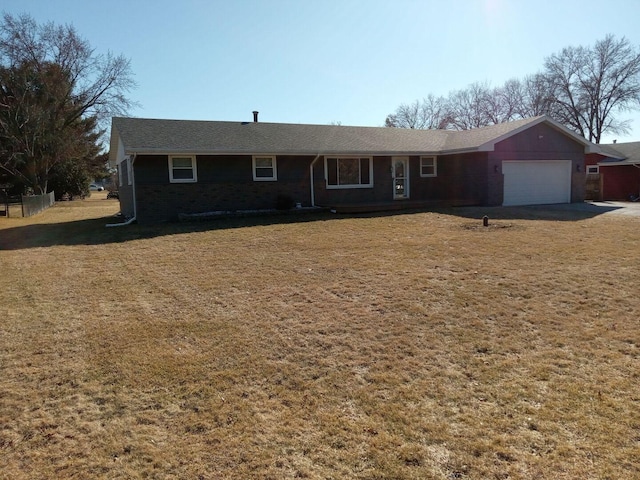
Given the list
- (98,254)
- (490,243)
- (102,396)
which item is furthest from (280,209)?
(102,396)

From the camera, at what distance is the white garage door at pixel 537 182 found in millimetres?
18516

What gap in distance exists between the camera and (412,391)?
3553 millimetres

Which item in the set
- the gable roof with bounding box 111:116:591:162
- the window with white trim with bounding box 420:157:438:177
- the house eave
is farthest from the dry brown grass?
the window with white trim with bounding box 420:157:438:177

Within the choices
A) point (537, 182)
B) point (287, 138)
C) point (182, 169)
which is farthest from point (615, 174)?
point (182, 169)

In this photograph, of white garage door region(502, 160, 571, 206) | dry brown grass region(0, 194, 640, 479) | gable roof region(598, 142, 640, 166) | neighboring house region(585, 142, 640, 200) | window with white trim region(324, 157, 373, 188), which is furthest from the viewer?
gable roof region(598, 142, 640, 166)

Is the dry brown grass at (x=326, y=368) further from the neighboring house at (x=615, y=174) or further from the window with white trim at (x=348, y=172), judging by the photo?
the neighboring house at (x=615, y=174)

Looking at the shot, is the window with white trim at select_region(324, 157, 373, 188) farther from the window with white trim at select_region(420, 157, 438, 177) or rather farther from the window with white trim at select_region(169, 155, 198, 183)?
the window with white trim at select_region(169, 155, 198, 183)

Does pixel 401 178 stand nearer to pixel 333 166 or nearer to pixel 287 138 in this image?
pixel 333 166

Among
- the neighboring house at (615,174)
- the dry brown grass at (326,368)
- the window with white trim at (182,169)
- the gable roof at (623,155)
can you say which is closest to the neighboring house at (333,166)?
the window with white trim at (182,169)

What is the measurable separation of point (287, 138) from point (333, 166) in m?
2.13

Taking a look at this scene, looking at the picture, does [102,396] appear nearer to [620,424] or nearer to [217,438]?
[217,438]

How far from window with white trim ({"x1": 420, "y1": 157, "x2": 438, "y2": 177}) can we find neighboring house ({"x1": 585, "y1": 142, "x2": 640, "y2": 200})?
9.98 m

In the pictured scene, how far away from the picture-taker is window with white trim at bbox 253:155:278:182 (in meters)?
16.2

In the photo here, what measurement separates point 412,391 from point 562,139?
1921 cm
